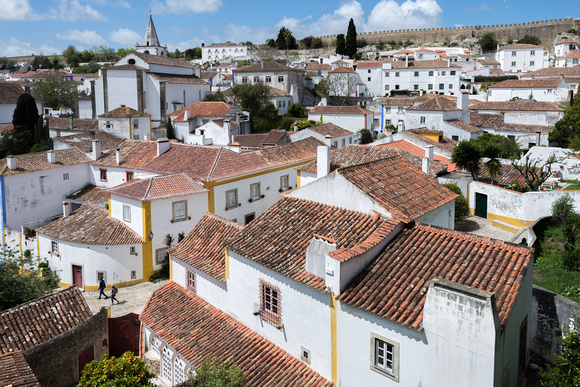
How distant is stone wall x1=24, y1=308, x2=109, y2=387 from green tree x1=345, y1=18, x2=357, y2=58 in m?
81.9

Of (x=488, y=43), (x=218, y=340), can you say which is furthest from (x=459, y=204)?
(x=488, y=43)

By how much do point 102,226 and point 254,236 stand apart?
1121 centimetres

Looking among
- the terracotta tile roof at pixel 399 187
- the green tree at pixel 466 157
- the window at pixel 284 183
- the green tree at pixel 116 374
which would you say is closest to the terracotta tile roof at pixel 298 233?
the terracotta tile roof at pixel 399 187

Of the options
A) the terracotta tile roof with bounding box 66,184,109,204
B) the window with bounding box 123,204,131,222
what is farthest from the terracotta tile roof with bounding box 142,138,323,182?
the terracotta tile roof with bounding box 66,184,109,204

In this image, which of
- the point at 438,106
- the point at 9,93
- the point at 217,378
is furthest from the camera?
the point at 9,93

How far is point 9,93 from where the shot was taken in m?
53.1

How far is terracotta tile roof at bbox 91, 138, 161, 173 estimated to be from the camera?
88.9 ft

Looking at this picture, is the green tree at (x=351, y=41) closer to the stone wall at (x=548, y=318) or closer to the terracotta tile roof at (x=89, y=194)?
the terracotta tile roof at (x=89, y=194)

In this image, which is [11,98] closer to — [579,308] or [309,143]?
[309,143]

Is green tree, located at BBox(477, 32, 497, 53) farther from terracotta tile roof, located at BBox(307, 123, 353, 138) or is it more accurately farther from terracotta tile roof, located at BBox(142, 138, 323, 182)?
terracotta tile roof, located at BBox(142, 138, 323, 182)

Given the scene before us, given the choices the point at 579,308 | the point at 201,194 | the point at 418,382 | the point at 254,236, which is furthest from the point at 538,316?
the point at 201,194

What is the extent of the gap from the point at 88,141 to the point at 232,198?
15623 mm

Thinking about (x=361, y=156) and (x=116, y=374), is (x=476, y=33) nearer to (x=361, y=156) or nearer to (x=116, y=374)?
(x=361, y=156)

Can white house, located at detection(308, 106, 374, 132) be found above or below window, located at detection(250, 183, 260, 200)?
above
